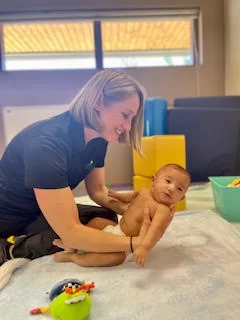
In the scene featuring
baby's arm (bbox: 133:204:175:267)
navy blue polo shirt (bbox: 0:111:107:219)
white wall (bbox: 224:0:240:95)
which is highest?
white wall (bbox: 224:0:240:95)

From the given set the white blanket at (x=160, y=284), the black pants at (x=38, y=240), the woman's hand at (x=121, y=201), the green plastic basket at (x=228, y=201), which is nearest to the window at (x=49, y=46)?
the green plastic basket at (x=228, y=201)

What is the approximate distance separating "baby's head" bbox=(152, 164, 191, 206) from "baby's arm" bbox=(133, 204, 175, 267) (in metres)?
0.04

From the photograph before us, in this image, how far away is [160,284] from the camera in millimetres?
975

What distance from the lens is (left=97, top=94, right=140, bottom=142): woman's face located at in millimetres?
1086

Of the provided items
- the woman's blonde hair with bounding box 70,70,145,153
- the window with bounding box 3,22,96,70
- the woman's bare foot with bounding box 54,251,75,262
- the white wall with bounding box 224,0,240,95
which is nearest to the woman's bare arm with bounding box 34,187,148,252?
the woman's bare foot with bounding box 54,251,75,262

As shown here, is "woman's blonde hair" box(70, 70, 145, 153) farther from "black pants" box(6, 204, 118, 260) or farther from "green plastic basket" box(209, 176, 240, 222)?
"green plastic basket" box(209, 176, 240, 222)

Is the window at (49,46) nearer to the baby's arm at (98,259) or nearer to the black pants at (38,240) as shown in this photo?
the black pants at (38,240)

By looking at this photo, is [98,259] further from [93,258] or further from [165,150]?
[165,150]

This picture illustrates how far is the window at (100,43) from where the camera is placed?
10.9 ft

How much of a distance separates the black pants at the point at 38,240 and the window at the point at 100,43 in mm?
2335

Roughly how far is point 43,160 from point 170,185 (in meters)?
0.46

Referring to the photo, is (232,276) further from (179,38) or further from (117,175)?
(179,38)

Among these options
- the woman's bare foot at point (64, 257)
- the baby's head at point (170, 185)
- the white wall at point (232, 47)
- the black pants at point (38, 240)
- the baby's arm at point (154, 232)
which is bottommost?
the woman's bare foot at point (64, 257)

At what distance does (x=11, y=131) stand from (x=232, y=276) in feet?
8.75
